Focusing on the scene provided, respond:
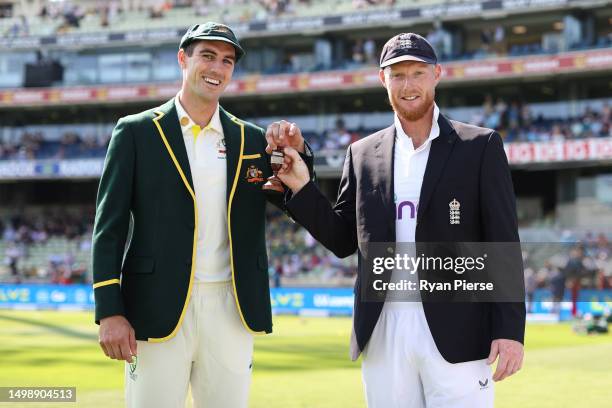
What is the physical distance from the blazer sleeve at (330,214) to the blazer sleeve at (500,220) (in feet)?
2.30

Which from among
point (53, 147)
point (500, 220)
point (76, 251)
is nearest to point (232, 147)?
point (500, 220)

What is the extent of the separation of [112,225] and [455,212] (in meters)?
1.65

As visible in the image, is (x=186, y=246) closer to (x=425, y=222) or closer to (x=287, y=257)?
(x=425, y=222)

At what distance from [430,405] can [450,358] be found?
24cm

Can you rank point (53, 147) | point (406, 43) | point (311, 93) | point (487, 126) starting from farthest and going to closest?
point (53, 147) → point (311, 93) → point (487, 126) → point (406, 43)

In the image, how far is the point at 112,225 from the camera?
3957mm

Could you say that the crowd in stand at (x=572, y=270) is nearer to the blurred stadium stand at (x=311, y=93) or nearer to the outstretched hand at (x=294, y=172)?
the blurred stadium stand at (x=311, y=93)

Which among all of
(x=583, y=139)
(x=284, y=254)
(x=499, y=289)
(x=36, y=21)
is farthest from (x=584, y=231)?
(x=36, y=21)

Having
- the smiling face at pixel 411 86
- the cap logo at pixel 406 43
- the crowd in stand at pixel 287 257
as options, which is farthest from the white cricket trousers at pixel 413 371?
the crowd in stand at pixel 287 257

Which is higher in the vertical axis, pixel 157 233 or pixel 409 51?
pixel 409 51

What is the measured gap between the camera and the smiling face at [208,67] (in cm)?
415

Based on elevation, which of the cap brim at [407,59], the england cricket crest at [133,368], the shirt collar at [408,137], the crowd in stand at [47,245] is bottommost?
the crowd in stand at [47,245]

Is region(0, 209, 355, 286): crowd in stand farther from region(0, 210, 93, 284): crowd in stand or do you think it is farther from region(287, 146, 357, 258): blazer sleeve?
region(287, 146, 357, 258): blazer sleeve

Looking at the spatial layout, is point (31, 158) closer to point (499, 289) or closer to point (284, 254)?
point (284, 254)
